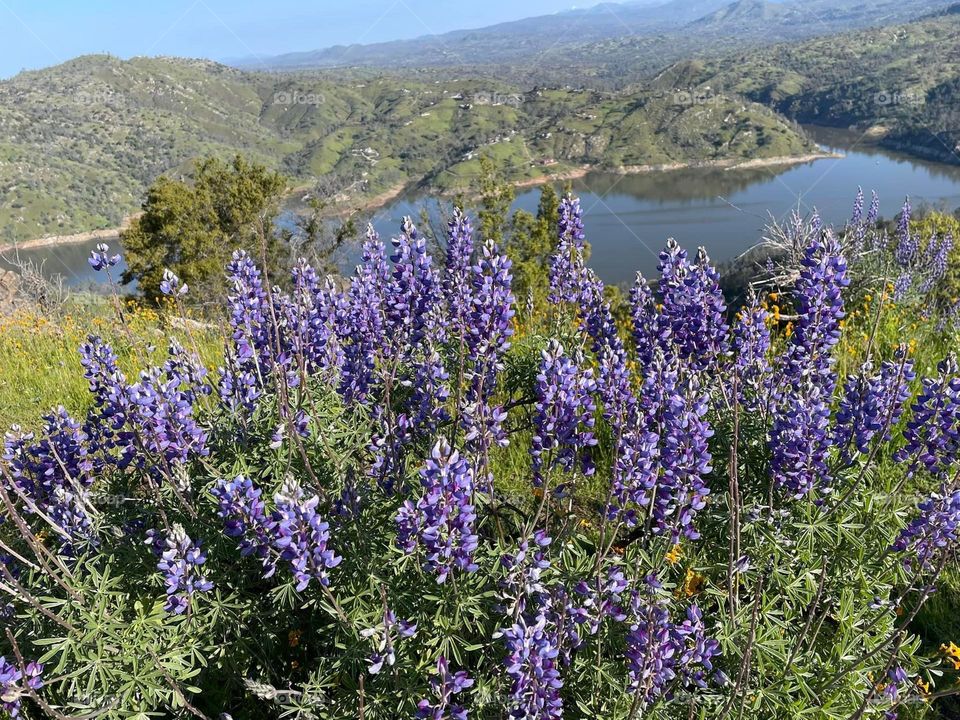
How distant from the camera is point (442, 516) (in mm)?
2053

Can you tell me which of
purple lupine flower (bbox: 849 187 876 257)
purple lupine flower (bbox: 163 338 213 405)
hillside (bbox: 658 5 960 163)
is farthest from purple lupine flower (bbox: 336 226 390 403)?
hillside (bbox: 658 5 960 163)

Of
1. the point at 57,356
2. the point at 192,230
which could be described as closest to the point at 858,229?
the point at 57,356

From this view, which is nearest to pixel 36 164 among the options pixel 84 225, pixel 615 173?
pixel 84 225

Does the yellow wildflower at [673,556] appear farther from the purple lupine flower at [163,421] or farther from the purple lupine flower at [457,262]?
the purple lupine flower at [163,421]

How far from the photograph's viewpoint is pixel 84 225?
136 m

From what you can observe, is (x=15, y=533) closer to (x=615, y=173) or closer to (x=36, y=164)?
(x=615, y=173)

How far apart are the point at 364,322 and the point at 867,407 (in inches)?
114

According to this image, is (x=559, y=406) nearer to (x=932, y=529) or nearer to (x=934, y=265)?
(x=932, y=529)

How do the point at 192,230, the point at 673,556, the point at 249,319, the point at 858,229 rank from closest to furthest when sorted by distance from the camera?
the point at 673,556 < the point at 249,319 < the point at 858,229 < the point at 192,230

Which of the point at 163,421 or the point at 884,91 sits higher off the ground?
the point at 884,91

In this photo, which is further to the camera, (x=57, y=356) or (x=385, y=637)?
(x=57, y=356)

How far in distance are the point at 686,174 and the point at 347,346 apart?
146 meters

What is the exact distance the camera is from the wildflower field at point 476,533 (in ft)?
7.17

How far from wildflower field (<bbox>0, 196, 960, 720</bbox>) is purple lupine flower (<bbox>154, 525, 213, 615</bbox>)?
20mm
